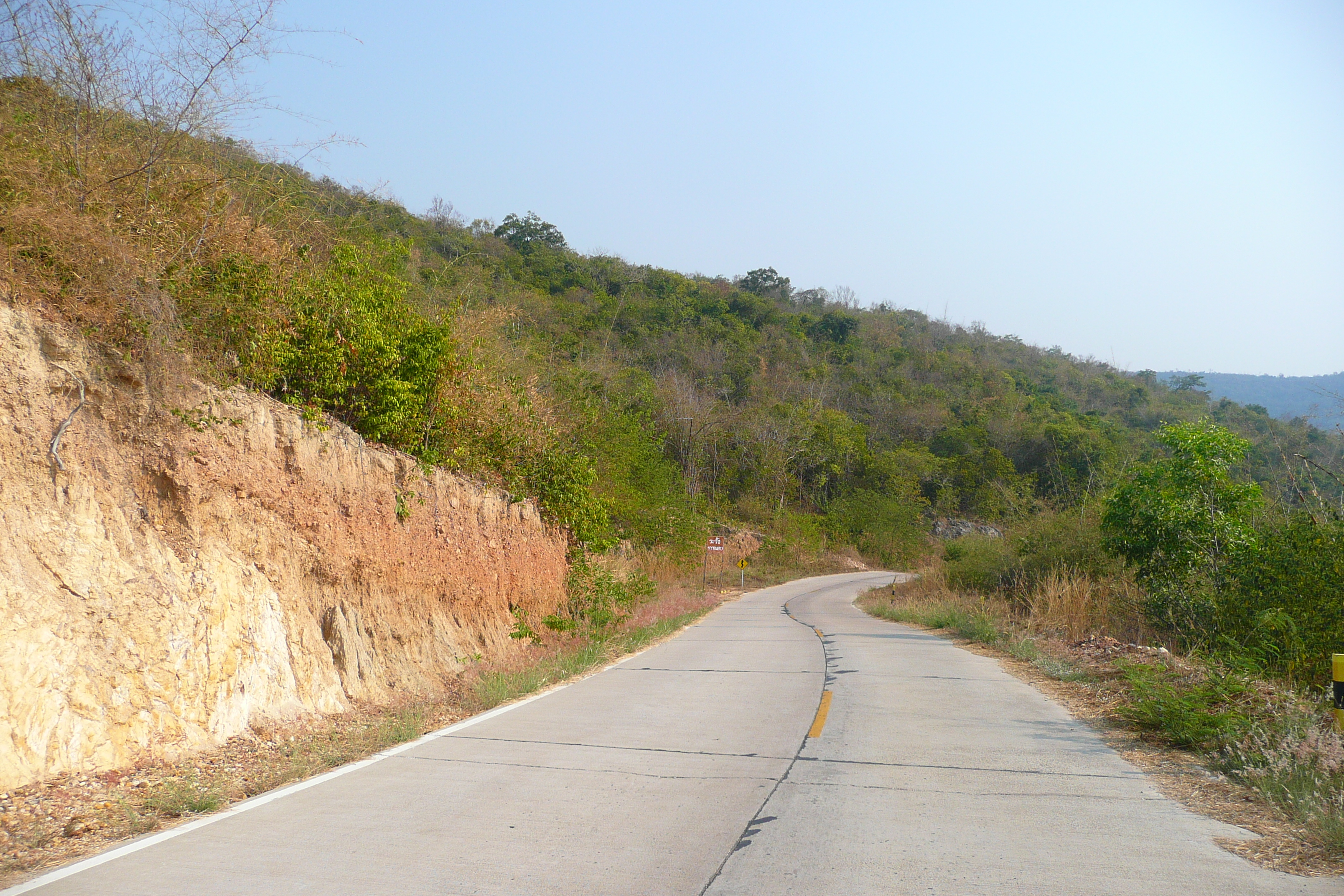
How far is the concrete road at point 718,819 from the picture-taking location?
4.89 metres

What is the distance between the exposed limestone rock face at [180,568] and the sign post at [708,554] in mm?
28062

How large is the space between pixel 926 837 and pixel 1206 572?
40.6 ft

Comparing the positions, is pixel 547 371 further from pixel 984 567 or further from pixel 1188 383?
pixel 1188 383

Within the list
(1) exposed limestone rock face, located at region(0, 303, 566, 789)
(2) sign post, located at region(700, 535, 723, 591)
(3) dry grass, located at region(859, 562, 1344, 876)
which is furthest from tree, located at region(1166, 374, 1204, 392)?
(1) exposed limestone rock face, located at region(0, 303, 566, 789)

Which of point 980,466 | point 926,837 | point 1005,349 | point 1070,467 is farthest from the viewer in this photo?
point 1005,349

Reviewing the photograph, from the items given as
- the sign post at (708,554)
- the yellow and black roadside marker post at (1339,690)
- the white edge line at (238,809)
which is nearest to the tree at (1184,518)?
the yellow and black roadside marker post at (1339,690)


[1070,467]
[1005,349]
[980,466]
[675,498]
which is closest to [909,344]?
[1005,349]

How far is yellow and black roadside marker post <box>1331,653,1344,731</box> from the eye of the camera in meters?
7.16

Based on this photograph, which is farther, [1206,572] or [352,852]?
[1206,572]

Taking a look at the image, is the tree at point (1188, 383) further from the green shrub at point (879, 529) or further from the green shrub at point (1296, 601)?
the green shrub at point (1296, 601)

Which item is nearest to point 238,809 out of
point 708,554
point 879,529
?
point 708,554

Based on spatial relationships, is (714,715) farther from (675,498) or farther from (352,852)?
(675,498)

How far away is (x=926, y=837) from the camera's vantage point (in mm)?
5688

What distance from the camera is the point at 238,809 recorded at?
613 cm
